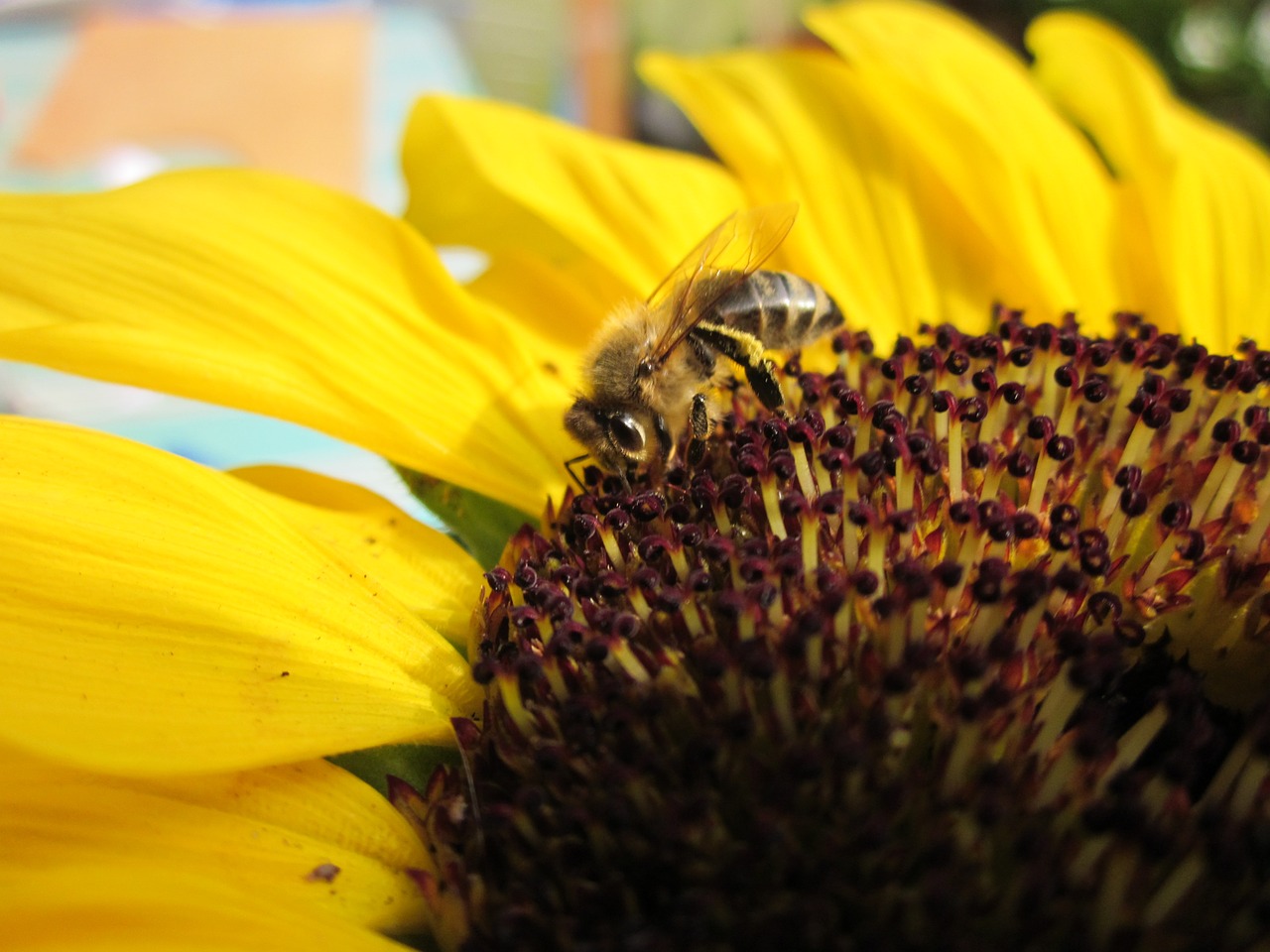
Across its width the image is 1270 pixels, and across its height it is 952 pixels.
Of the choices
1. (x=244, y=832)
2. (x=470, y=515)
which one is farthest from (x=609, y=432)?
(x=244, y=832)

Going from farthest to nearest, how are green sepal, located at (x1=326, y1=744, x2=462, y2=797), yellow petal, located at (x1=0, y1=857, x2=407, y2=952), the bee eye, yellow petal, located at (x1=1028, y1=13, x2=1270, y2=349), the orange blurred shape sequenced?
the orange blurred shape, yellow petal, located at (x1=1028, y1=13, x2=1270, y2=349), the bee eye, green sepal, located at (x1=326, y1=744, x2=462, y2=797), yellow petal, located at (x1=0, y1=857, x2=407, y2=952)

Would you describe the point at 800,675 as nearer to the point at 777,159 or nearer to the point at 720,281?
the point at 720,281

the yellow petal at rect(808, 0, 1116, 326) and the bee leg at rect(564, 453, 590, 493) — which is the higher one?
the yellow petal at rect(808, 0, 1116, 326)

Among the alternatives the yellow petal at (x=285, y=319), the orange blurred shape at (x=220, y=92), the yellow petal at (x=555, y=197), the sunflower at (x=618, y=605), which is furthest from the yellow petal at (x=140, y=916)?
the orange blurred shape at (x=220, y=92)

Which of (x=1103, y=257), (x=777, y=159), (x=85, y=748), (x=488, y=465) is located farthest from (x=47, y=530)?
(x=1103, y=257)

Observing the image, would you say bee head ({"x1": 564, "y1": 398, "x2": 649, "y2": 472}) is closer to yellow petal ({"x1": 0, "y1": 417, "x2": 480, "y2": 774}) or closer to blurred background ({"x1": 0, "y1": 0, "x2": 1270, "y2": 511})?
yellow petal ({"x1": 0, "y1": 417, "x2": 480, "y2": 774})

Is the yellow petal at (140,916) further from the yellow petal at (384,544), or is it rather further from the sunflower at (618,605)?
the yellow petal at (384,544)

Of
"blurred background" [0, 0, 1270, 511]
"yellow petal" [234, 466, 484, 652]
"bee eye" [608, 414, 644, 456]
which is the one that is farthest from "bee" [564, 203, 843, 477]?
"blurred background" [0, 0, 1270, 511]
